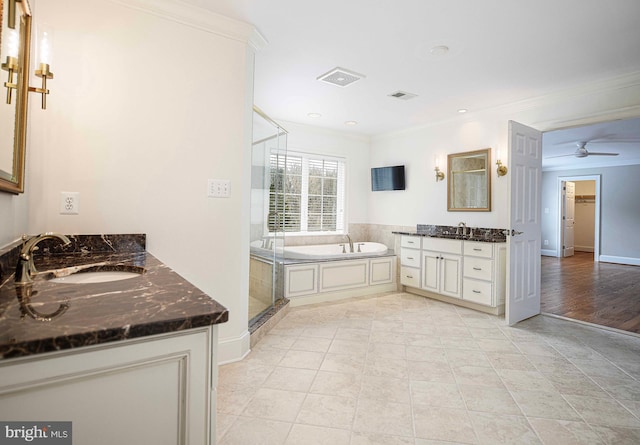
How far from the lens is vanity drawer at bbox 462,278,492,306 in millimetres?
3709

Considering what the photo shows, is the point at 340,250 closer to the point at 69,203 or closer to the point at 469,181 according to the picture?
the point at 469,181

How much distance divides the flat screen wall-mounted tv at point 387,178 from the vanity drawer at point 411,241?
0.89 metres

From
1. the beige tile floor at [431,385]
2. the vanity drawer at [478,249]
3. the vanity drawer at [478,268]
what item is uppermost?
the vanity drawer at [478,249]

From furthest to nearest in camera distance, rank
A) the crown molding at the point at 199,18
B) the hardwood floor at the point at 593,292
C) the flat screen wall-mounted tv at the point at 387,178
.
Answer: the flat screen wall-mounted tv at the point at 387,178, the hardwood floor at the point at 593,292, the crown molding at the point at 199,18

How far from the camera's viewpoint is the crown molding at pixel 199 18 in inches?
83.8

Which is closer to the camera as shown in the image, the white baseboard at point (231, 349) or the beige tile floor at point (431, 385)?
the beige tile floor at point (431, 385)

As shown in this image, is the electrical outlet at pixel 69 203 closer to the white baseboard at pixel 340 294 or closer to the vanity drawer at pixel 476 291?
the white baseboard at pixel 340 294

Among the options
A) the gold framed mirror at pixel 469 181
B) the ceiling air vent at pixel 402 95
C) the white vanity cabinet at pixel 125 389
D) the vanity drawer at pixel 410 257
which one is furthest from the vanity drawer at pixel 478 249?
the white vanity cabinet at pixel 125 389

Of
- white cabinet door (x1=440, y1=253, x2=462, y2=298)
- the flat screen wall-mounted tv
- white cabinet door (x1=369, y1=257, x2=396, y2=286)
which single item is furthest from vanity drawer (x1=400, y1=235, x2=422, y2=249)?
the flat screen wall-mounted tv

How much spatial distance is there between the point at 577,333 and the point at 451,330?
3.72ft

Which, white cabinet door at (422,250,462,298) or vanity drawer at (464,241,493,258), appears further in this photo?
white cabinet door at (422,250,462,298)

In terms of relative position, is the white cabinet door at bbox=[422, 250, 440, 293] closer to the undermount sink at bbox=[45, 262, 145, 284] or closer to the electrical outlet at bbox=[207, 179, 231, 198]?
the electrical outlet at bbox=[207, 179, 231, 198]

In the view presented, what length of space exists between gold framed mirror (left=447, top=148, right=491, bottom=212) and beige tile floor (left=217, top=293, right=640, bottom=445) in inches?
60.4

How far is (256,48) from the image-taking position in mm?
2635
